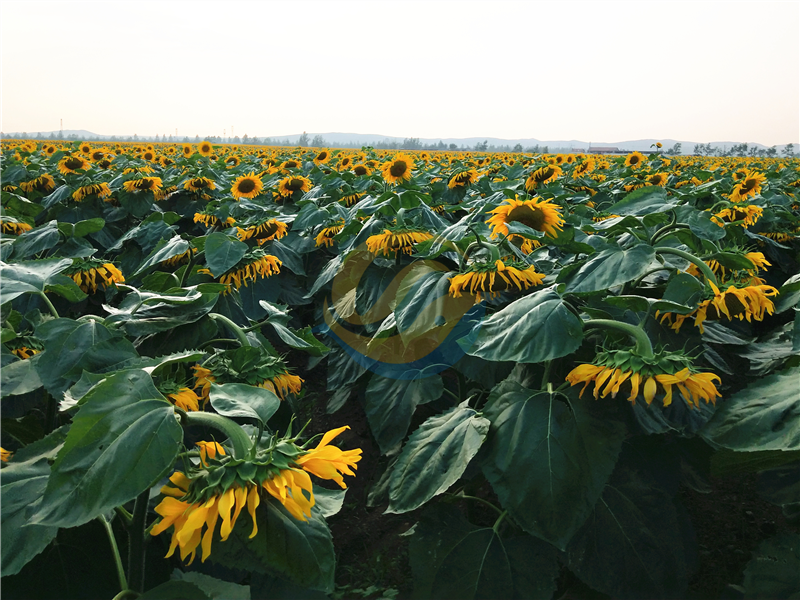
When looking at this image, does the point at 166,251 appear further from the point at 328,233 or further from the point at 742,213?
the point at 742,213

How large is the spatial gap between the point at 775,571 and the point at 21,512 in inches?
65.9

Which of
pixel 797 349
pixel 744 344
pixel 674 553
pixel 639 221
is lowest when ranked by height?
pixel 674 553

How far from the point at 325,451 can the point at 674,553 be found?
46.9 inches

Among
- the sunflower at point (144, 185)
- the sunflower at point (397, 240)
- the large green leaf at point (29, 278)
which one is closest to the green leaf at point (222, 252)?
the sunflower at point (397, 240)

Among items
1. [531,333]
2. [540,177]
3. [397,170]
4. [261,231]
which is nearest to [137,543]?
[531,333]

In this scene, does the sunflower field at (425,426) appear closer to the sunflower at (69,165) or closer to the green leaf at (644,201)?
the green leaf at (644,201)

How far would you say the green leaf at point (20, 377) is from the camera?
1.27 metres

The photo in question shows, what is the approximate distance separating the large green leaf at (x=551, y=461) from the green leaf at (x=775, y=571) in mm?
452

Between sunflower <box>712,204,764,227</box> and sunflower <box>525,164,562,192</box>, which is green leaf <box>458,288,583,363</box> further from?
sunflower <box>525,164,562,192</box>

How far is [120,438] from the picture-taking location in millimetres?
797

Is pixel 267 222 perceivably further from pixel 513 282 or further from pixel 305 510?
pixel 305 510

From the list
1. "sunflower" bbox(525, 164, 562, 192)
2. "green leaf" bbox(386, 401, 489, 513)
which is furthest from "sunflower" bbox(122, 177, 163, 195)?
"green leaf" bbox(386, 401, 489, 513)

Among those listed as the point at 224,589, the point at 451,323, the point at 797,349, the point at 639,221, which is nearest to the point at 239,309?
the point at 451,323

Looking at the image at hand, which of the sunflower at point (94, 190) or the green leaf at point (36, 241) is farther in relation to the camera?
the sunflower at point (94, 190)
